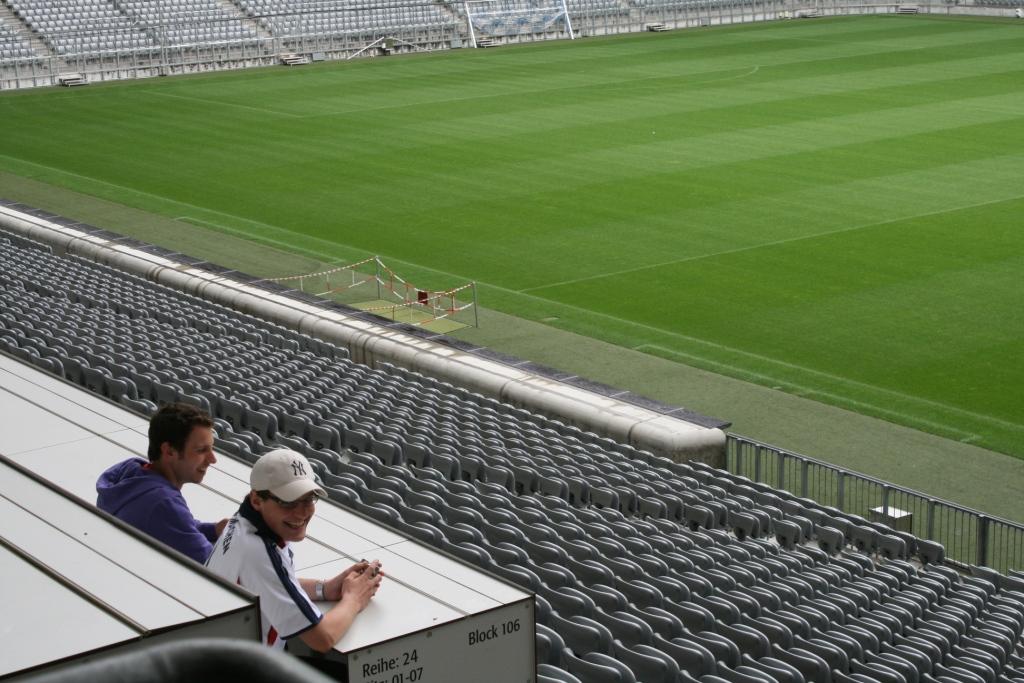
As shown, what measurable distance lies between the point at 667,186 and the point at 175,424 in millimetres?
24522

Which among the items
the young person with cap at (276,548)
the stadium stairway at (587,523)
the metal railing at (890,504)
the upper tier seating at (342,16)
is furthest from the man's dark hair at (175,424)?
the upper tier seating at (342,16)

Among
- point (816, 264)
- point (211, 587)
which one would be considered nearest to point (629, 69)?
point (816, 264)

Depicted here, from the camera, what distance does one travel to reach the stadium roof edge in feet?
47.9

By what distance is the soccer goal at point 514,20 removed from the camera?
56.5 m

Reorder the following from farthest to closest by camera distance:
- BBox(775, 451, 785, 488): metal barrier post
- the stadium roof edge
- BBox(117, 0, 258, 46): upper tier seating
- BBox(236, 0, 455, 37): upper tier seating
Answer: BBox(236, 0, 455, 37): upper tier seating, BBox(117, 0, 258, 46): upper tier seating, the stadium roof edge, BBox(775, 451, 785, 488): metal barrier post

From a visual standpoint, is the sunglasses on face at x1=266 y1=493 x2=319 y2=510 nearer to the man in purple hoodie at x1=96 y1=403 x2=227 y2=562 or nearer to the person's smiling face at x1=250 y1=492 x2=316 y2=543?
the person's smiling face at x1=250 y1=492 x2=316 y2=543

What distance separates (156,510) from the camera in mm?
5906

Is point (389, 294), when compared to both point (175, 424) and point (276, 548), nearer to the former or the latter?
point (175, 424)

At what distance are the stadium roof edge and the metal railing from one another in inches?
28.0

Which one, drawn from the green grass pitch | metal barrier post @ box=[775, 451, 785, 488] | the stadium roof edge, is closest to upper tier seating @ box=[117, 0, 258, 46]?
the green grass pitch

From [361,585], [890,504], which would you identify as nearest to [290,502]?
[361,585]

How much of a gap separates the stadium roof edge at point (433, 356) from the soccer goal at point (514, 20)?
35.4m

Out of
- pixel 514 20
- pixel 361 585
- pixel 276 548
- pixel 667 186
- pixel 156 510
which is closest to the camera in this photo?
pixel 276 548

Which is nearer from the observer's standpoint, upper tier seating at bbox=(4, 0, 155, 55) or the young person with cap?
the young person with cap
